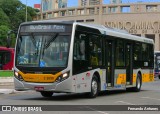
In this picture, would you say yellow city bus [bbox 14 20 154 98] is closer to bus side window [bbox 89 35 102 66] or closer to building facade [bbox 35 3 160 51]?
bus side window [bbox 89 35 102 66]

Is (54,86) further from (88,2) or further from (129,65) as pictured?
(88,2)

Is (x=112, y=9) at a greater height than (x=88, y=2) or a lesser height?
lesser

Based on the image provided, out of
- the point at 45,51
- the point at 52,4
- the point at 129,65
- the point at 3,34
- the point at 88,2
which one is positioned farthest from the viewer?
the point at 52,4

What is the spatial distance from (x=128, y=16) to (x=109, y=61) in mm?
92831

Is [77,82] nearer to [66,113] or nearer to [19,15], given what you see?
[66,113]

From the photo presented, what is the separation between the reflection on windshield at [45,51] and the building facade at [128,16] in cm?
9171

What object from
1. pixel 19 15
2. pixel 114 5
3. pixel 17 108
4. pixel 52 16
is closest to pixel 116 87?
pixel 17 108

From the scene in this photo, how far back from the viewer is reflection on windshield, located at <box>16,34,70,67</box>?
1703cm

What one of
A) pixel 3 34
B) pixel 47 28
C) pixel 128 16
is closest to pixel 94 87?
pixel 47 28

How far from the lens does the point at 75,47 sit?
17344mm

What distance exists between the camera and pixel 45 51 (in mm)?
17203

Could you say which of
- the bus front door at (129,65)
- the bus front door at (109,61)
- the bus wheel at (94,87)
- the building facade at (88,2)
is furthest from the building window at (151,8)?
the bus wheel at (94,87)

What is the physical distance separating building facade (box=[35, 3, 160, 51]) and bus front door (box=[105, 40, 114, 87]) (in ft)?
289

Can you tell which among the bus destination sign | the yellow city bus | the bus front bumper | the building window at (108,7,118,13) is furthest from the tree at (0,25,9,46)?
the bus front bumper
